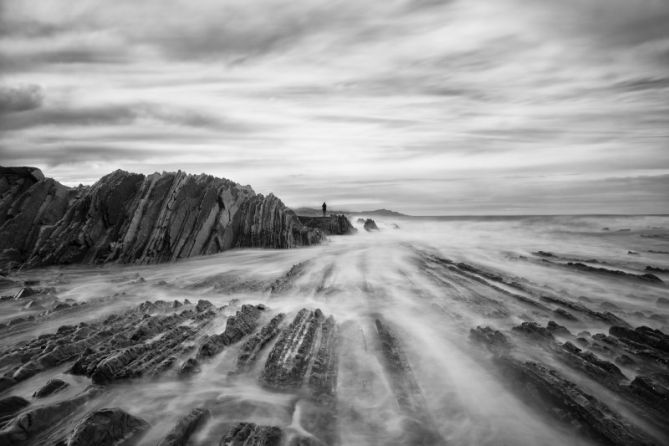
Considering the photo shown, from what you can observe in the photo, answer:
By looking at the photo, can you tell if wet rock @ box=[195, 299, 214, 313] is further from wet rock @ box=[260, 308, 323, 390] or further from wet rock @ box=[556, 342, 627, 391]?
wet rock @ box=[556, 342, 627, 391]

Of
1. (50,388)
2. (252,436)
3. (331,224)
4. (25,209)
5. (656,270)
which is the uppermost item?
(25,209)

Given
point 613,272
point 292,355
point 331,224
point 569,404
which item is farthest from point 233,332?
point 331,224

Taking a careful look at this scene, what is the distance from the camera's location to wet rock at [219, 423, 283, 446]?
2.98 meters

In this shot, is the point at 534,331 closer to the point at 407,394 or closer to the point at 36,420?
the point at 407,394

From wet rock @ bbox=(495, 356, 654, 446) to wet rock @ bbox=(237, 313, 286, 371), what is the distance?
125 inches

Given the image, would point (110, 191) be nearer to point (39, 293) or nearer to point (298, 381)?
point (39, 293)

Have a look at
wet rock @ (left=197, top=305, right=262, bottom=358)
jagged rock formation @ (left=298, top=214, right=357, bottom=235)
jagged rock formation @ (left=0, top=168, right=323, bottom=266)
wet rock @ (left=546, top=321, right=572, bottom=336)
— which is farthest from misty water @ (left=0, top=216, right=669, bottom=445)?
jagged rock formation @ (left=298, top=214, right=357, bottom=235)

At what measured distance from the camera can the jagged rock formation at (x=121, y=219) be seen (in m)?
13.2

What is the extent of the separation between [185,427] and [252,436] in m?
0.63

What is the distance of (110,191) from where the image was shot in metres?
14.3

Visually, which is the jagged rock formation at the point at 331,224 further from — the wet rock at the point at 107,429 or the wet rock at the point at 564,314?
the wet rock at the point at 107,429

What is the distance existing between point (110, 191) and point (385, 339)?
13.8 metres

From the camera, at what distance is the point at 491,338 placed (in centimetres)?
518

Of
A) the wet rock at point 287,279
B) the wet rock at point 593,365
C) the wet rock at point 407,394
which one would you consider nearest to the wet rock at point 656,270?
the wet rock at point 593,365
